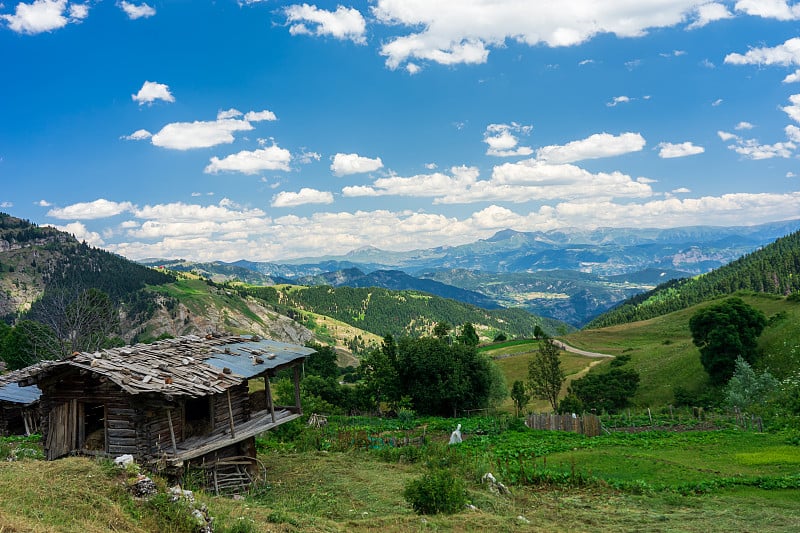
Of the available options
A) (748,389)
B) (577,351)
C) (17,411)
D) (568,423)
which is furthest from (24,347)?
(577,351)

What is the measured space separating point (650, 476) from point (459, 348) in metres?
33.0

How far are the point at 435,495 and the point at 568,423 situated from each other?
22572 millimetres

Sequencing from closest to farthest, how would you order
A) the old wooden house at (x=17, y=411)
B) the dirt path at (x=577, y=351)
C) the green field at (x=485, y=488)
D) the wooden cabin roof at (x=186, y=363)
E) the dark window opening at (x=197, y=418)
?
the green field at (x=485, y=488) → the wooden cabin roof at (x=186, y=363) → the dark window opening at (x=197, y=418) → the old wooden house at (x=17, y=411) → the dirt path at (x=577, y=351)

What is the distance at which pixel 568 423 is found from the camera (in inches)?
1348

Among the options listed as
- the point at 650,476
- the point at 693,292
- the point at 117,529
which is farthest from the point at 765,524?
the point at 693,292

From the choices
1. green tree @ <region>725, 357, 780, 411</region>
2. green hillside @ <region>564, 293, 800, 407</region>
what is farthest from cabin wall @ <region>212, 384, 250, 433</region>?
green hillside @ <region>564, 293, 800, 407</region>

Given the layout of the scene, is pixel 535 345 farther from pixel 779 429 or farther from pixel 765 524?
pixel 765 524

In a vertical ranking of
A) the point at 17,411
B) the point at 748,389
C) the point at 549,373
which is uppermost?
the point at 17,411

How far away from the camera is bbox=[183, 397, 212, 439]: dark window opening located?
19.2 metres

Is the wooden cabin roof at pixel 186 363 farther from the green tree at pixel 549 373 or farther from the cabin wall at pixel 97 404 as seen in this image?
the green tree at pixel 549 373

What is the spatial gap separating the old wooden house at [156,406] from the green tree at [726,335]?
50.5m

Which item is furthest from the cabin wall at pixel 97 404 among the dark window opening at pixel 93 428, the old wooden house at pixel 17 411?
the old wooden house at pixel 17 411

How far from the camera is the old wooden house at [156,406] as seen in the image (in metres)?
16.1

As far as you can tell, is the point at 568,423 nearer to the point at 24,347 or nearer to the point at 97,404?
the point at 97,404
